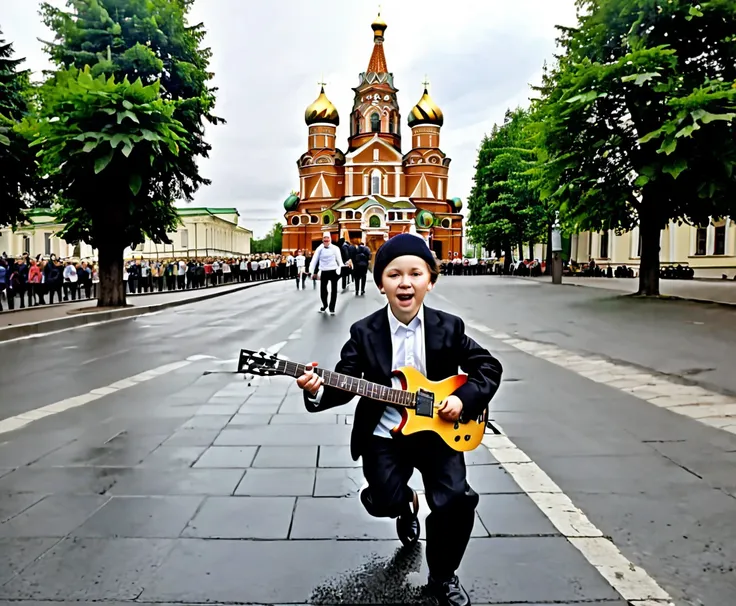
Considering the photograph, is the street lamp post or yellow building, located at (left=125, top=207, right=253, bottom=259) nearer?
the street lamp post

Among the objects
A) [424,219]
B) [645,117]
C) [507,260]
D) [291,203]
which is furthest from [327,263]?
[291,203]

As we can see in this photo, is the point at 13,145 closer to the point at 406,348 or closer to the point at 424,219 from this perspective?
the point at 406,348

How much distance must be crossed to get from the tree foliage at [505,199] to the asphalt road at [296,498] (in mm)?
44938

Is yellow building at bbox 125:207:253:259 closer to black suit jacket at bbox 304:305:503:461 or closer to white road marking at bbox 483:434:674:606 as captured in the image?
white road marking at bbox 483:434:674:606

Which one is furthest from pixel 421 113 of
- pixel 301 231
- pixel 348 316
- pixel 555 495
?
pixel 555 495

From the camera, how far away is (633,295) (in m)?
22.9

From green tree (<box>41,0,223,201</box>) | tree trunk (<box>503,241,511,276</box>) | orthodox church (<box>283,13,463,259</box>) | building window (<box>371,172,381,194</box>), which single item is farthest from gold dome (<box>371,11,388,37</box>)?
green tree (<box>41,0,223,201</box>)

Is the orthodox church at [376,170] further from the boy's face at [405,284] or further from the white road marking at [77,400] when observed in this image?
the boy's face at [405,284]

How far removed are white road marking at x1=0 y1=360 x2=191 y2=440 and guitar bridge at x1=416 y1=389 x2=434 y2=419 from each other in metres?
4.45

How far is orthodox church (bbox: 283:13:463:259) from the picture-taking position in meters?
82.9

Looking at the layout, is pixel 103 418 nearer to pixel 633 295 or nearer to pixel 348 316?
pixel 348 316

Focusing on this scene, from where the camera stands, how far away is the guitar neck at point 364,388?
108 inches

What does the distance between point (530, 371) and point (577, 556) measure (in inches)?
224

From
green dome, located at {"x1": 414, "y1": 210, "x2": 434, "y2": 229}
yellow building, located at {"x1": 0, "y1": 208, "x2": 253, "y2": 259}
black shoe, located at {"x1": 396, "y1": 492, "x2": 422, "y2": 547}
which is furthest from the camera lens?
green dome, located at {"x1": 414, "y1": 210, "x2": 434, "y2": 229}
